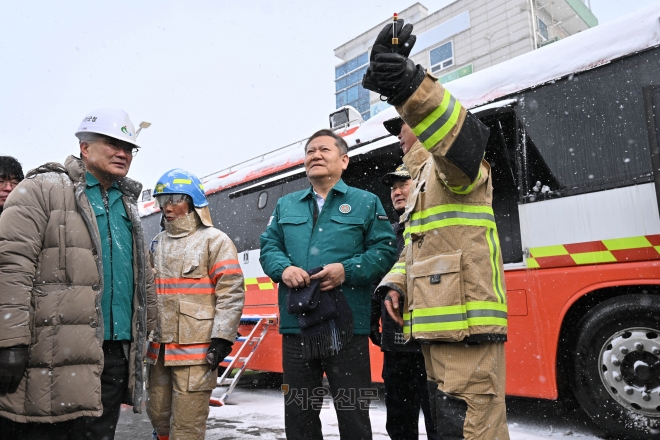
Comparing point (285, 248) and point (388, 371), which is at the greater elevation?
point (285, 248)

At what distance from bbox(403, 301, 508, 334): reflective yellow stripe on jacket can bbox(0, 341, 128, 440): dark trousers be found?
139cm

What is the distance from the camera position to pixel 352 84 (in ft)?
106

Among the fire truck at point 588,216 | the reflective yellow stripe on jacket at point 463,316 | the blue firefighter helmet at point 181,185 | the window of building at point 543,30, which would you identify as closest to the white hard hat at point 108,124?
the blue firefighter helmet at point 181,185

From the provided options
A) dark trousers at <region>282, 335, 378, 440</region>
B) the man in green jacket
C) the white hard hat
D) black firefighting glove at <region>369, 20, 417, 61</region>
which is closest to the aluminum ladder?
the man in green jacket

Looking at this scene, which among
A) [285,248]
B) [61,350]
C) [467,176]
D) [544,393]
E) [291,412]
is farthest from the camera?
[544,393]

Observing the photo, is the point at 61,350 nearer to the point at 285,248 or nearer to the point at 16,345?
the point at 16,345

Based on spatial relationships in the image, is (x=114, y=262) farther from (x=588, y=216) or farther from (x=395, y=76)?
(x=588, y=216)

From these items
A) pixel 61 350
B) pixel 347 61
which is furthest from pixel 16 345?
pixel 347 61

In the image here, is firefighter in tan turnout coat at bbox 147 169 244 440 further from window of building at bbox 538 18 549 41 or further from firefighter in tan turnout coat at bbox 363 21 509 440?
window of building at bbox 538 18 549 41

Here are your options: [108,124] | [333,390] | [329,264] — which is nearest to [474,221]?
[329,264]

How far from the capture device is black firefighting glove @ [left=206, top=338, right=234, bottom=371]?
9.68 ft

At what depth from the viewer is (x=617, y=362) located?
3572 mm

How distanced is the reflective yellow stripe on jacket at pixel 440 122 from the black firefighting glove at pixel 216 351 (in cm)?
178

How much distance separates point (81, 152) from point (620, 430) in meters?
3.69
